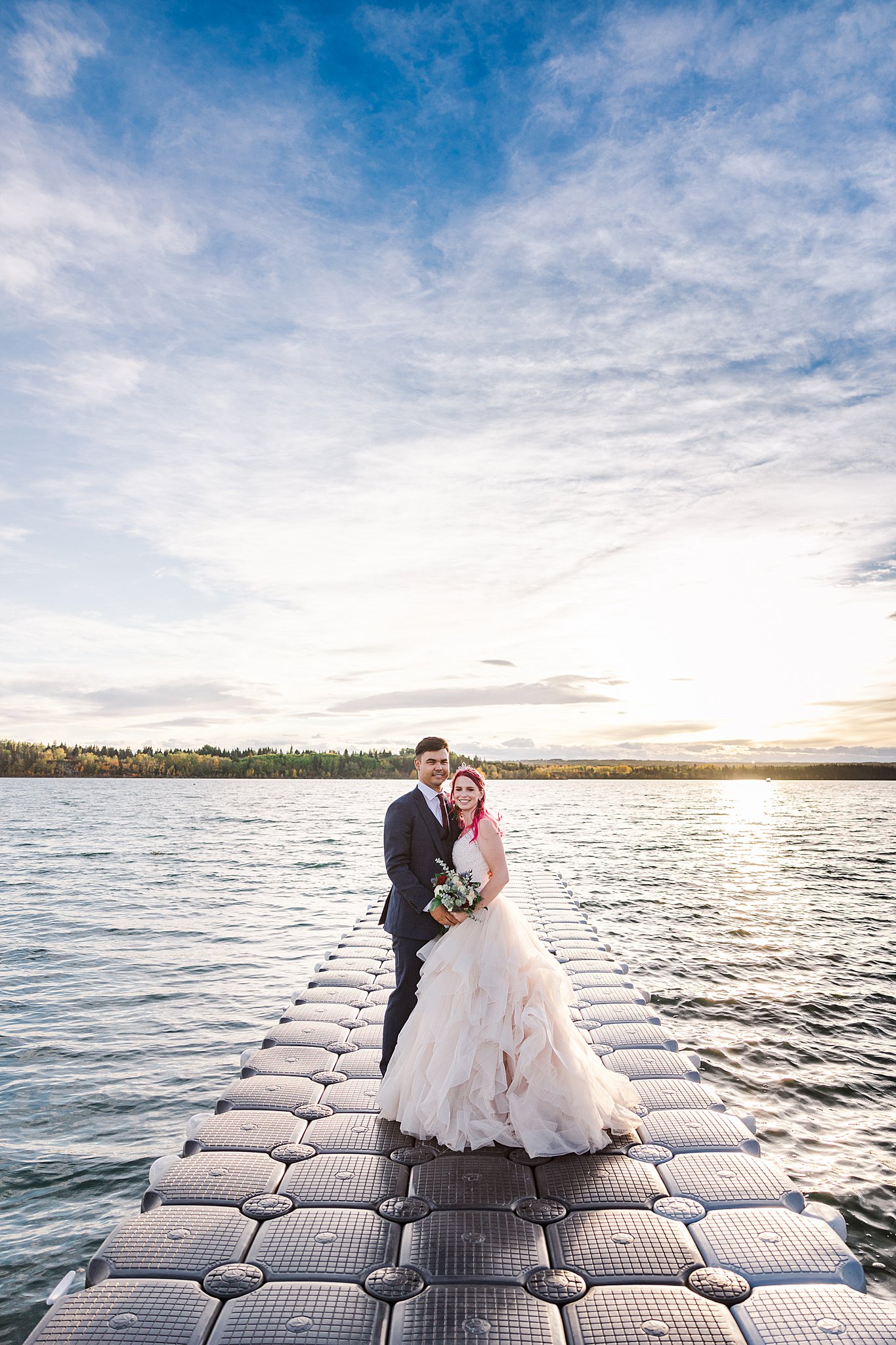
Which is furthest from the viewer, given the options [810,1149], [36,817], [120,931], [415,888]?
[36,817]

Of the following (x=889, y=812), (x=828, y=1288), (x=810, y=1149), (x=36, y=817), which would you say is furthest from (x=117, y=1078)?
(x=889, y=812)

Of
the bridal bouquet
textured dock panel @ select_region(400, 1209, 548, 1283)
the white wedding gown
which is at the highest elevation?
the bridal bouquet

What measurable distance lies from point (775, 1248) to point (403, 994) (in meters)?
2.68

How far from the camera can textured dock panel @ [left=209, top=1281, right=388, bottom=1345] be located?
3.25m

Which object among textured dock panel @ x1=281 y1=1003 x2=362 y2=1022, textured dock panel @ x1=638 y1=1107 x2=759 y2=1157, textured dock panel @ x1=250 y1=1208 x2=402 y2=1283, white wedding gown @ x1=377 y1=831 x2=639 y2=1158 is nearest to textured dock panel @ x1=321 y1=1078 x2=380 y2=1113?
white wedding gown @ x1=377 y1=831 x2=639 y2=1158

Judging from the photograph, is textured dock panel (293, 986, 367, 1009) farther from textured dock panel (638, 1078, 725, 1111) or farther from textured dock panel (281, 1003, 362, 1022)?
textured dock panel (638, 1078, 725, 1111)

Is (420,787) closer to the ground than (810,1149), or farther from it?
farther from it

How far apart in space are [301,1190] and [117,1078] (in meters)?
5.24

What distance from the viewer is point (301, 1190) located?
441 cm

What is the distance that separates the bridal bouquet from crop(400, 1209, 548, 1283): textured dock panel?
1607mm

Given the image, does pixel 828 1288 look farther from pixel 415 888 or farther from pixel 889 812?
pixel 889 812

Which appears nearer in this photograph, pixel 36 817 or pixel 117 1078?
pixel 117 1078

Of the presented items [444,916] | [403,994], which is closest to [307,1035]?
[403,994]

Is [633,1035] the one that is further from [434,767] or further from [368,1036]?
[434,767]
